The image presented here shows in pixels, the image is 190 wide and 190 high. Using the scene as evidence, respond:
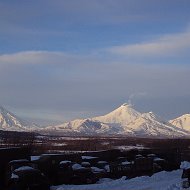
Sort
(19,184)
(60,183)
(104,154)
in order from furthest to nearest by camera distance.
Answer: (104,154) → (60,183) → (19,184)

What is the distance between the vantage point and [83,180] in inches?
1258

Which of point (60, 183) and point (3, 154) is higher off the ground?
point (3, 154)

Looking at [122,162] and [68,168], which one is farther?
[122,162]

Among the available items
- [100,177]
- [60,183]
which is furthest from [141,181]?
[100,177]

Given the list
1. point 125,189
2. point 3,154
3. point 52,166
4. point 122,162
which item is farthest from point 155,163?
point 125,189

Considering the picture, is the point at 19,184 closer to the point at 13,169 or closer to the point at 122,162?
the point at 13,169

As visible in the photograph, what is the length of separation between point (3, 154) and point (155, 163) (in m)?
14.6

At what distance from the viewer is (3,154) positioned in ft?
111

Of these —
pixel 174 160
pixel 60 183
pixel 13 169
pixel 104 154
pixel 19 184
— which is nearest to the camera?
pixel 19 184

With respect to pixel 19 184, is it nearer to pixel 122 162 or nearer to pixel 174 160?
pixel 122 162

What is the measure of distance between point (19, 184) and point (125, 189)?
5.71m

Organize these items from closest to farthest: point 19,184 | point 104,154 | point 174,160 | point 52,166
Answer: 1. point 19,184
2. point 52,166
3. point 174,160
4. point 104,154

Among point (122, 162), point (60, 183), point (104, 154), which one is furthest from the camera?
point (104, 154)

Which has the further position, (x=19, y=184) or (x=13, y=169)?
(x=13, y=169)
